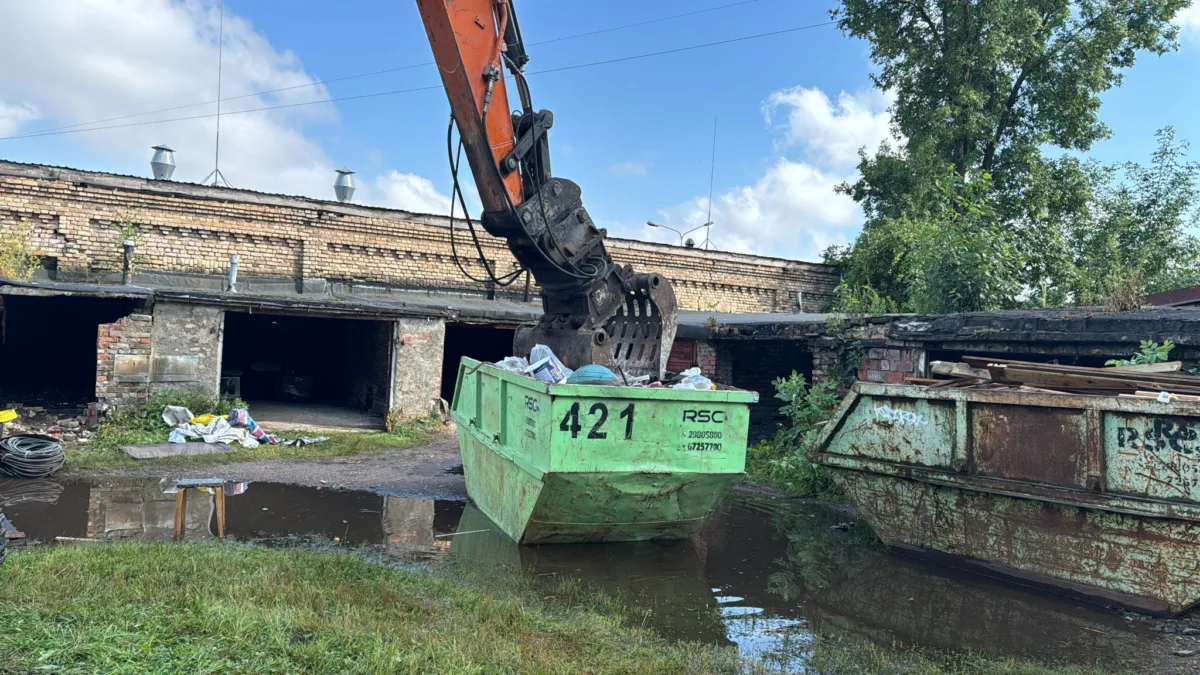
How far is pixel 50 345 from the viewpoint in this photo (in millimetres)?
17125

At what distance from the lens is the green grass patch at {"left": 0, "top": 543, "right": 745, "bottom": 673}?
3.71m

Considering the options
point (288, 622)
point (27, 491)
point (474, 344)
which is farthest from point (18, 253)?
point (288, 622)

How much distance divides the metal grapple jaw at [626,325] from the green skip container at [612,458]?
1.53m

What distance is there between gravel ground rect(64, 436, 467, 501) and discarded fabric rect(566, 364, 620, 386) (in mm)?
2792

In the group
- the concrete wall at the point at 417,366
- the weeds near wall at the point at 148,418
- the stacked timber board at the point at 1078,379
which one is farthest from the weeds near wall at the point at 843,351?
the weeds near wall at the point at 148,418

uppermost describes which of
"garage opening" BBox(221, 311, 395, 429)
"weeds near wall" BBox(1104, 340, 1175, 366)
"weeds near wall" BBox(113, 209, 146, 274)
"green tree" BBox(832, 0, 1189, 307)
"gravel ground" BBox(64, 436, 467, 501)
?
"green tree" BBox(832, 0, 1189, 307)

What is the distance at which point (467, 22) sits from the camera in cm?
734

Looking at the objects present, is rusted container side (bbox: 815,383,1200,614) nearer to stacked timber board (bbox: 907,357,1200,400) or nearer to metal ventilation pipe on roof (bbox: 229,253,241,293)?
stacked timber board (bbox: 907,357,1200,400)

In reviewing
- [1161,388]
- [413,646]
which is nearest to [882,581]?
[1161,388]

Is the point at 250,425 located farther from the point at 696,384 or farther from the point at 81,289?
the point at 696,384

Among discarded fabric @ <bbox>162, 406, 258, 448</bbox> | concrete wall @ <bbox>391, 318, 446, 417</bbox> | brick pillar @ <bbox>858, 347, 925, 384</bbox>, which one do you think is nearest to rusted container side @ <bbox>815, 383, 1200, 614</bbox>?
brick pillar @ <bbox>858, 347, 925, 384</bbox>

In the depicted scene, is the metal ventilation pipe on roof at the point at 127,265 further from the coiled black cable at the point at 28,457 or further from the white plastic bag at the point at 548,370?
the white plastic bag at the point at 548,370

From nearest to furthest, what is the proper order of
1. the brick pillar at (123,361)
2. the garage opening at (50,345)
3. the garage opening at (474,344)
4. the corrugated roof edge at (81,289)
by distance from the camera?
the corrugated roof edge at (81,289), the brick pillar at (123,361), the garage opening at (50,345), the garage opening at (474,344)

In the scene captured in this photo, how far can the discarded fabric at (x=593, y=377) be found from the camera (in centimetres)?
656
